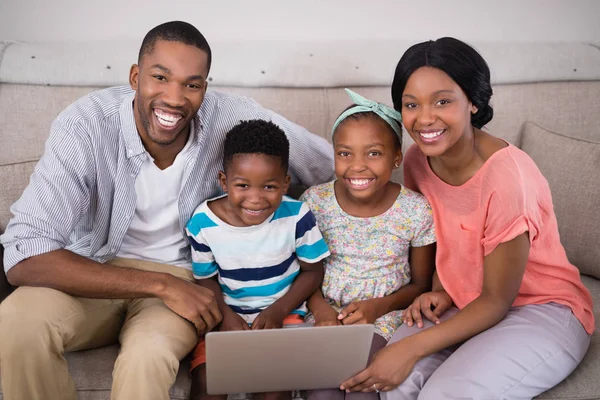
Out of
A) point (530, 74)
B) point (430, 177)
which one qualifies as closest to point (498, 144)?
point (430, 177)

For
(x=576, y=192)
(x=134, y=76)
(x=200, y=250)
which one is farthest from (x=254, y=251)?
(x=576, y=192)

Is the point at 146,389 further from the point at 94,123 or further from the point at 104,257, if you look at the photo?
the point at 94,123

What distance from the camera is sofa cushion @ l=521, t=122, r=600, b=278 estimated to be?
1.86 m

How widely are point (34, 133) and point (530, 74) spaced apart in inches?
65.1

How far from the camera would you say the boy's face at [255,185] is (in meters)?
1.54

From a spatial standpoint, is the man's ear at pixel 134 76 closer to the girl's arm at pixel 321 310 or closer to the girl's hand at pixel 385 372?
the girl's arm at pixel 321 310

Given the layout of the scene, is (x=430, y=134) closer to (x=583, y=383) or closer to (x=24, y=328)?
(x=583, y=383)

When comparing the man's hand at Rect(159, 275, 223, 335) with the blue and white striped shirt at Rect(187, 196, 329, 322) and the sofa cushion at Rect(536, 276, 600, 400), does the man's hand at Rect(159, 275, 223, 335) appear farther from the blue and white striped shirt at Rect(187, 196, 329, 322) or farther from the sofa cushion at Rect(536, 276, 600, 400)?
the sofa cushion at Rect(536, 276, 600, 400)

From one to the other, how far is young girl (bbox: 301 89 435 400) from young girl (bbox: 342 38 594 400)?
0.07 meters

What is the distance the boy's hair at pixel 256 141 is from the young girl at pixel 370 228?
0.55 feet

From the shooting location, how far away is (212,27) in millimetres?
2211

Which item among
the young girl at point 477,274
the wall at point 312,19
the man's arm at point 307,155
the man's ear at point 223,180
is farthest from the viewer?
the wall at point 312,19

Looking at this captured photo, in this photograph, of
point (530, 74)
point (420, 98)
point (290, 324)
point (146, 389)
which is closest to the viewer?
point (146, 389)

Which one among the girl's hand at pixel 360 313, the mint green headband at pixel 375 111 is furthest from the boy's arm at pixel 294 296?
the mint green headband at pixel 375 111
